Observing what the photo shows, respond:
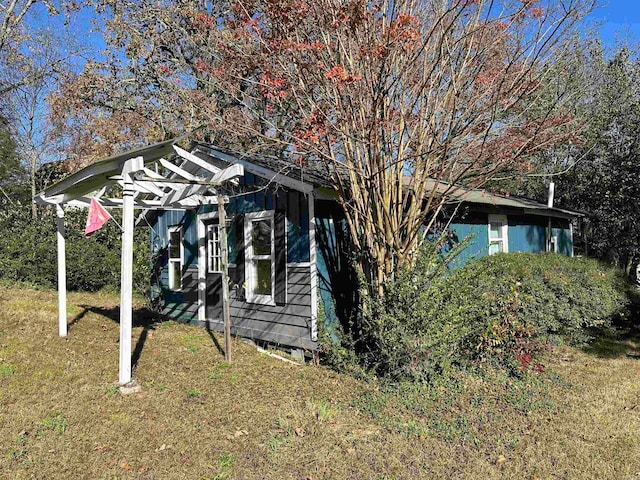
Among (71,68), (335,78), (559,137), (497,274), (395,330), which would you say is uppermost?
(71,68)

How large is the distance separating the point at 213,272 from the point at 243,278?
1156 millimetres

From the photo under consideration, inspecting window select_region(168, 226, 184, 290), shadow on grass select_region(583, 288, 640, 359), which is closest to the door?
window select_region(168, 226, 184, 290)

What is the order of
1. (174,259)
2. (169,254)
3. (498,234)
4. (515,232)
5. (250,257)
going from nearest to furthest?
(250,257) → (174,259) → (169,254) → (498,234) → (515,232)

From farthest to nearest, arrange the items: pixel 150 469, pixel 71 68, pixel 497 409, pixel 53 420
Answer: pixel 71 68 → pixel 497 409 → pixel 53 420 → pixel 150 469

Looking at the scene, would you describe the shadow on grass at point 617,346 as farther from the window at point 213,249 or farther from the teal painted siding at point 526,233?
the window at point 213,249

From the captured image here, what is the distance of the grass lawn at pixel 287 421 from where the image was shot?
3.93 meters

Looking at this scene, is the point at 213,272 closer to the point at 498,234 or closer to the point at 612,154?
the point at 498,234

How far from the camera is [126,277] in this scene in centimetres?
534

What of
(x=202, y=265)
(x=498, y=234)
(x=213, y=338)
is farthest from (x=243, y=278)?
(x=498, y=234)

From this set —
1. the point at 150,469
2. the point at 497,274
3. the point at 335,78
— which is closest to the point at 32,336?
the point at 150,469

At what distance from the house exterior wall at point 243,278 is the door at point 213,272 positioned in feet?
0.67

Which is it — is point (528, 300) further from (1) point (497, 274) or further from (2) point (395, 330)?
(2) point (395, 330)

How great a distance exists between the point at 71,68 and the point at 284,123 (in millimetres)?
12836

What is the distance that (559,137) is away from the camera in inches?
258
